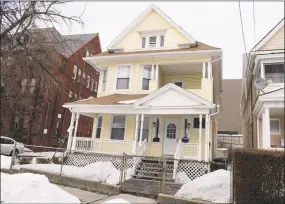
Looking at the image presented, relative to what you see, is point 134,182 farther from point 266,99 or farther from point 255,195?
point 266,99

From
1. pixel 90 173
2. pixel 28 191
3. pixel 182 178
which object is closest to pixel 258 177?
pixel 182 178

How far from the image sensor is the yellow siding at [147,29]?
16172 millimetres

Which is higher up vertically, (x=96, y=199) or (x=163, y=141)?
(x=163, y=141)

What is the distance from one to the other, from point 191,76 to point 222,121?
1562cm

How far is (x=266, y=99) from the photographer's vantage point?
1202cm

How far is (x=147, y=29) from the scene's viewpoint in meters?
16.7

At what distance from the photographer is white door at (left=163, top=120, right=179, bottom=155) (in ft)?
46.5

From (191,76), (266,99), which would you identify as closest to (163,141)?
(191,76)

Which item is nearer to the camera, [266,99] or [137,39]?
[266,99]

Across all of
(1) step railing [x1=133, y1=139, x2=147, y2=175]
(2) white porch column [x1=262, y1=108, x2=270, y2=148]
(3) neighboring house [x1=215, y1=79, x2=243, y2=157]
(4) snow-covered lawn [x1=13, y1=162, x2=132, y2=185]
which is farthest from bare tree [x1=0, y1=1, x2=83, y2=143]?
(3) neighboring house [x1=215, y1=79, x2=243, y2=157]

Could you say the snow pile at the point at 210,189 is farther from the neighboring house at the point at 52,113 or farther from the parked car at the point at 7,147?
the parked car at the point at 7,147

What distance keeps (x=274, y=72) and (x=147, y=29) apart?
779cm

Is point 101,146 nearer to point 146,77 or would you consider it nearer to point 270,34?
point 146,77


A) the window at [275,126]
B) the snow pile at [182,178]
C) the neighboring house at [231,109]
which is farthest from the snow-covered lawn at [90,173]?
the neighboring house at [231,109]
